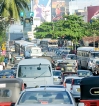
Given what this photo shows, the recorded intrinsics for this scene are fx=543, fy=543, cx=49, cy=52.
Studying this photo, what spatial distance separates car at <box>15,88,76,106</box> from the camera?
12.8m

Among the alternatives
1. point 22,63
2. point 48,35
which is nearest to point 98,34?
point 48,35

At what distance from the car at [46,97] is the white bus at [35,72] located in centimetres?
1242

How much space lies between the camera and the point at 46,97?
13.1 m

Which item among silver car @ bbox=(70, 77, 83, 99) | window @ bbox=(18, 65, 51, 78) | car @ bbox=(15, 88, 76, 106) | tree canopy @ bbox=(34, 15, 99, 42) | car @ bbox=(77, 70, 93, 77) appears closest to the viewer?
car @ bbox=(15, 88, 76, 106)

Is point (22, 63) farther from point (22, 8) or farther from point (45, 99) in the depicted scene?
point (22, 8)

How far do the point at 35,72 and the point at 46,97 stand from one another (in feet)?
44.0

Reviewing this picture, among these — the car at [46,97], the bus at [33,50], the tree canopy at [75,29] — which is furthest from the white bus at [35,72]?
the tree canopy at [75,29]

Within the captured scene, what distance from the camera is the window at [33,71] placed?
26344mm

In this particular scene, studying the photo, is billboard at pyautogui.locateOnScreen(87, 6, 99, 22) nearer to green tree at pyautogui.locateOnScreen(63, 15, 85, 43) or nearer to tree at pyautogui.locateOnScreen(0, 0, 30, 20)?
green tree at pyautogui.locateOnScreen(63, 15, 85, 43)

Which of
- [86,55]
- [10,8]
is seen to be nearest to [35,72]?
[10,8]

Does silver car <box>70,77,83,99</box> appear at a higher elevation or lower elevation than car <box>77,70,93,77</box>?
higher

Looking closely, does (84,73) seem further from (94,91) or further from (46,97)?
(46,97)

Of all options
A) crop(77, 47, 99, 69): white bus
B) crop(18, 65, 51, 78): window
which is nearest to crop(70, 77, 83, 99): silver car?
crop(18, 65, 51, 78): window

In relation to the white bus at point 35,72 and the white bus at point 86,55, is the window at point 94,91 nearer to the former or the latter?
the white bus at point 35,72
